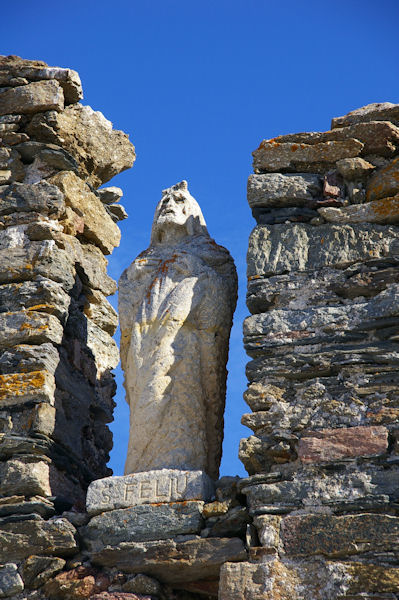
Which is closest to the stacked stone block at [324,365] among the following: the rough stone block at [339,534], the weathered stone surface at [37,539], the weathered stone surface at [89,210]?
the rough stone block at [339,534]

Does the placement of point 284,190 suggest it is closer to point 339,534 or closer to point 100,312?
point 100,312

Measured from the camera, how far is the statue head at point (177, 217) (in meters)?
6.75

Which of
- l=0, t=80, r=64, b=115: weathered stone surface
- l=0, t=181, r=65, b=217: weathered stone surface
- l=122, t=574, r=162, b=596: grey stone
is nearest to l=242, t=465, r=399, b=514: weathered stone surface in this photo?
l=122, t=574, r=162, b=596: grey stone

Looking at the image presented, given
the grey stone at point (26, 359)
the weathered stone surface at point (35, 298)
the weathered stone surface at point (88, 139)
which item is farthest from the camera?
the weathered stone surface at point (88, 139)

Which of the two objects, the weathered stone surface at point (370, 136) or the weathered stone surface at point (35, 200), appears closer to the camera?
the weathered stone surface at point (370, 136)

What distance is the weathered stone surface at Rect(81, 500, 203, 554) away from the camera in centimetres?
538

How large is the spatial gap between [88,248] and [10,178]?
716 mm

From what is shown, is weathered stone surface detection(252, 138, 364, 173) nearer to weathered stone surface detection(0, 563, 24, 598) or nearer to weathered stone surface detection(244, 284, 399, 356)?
weathered stone surface detection(244, 284, 399, 356)

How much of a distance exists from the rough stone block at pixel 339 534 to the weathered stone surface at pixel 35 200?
2966 millimetres

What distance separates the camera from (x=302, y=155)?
625 centimetres

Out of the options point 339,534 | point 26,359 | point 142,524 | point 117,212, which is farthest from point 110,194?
point 339,534

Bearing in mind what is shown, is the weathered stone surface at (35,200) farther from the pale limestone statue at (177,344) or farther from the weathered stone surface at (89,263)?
the pale limestone statue at (177,344)

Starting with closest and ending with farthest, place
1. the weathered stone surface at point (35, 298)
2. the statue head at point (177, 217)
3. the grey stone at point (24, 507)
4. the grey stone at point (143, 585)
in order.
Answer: the grey stone at point (143, 585), the grey stone at point (24, 507), the weathered stone surface at point (35, 298), the statue head at point (177, 217)

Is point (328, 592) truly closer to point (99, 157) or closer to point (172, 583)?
point (172, 583)
